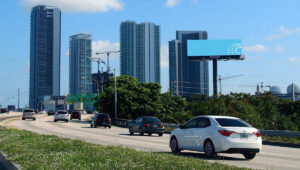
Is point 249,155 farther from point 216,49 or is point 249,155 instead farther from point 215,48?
point 215,48

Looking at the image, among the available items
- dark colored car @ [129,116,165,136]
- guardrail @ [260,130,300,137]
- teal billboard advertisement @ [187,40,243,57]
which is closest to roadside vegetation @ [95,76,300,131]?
dark colored car @ [129,116,165,136]

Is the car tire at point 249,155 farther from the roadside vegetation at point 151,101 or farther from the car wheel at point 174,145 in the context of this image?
the roadside vegetation at point 151,101

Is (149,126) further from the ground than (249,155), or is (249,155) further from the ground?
(149,126)

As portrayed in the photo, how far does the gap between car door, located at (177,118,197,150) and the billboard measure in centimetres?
9622

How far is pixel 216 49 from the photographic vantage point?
114 meters

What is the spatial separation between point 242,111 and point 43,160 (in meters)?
36.8

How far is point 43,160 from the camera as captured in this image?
38.8ft

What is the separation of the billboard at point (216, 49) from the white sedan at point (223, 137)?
9712cm

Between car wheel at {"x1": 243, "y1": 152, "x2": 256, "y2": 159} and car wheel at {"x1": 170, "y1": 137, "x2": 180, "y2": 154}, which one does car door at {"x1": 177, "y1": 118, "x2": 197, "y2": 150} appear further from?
car wheel at {"x1": 243, "y1": 152, "x2": 256, "y2": 159}

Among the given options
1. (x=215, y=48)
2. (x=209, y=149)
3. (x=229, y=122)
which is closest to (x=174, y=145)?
(x=209, y=149)

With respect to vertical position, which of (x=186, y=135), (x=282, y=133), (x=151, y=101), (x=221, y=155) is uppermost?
(x=151, y=101)

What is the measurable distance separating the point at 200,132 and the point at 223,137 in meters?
1.33

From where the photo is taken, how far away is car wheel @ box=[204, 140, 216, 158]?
1592cm

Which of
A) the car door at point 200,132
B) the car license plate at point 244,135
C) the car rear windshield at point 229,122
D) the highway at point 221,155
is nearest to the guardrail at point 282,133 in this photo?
the highway at point 221,155
